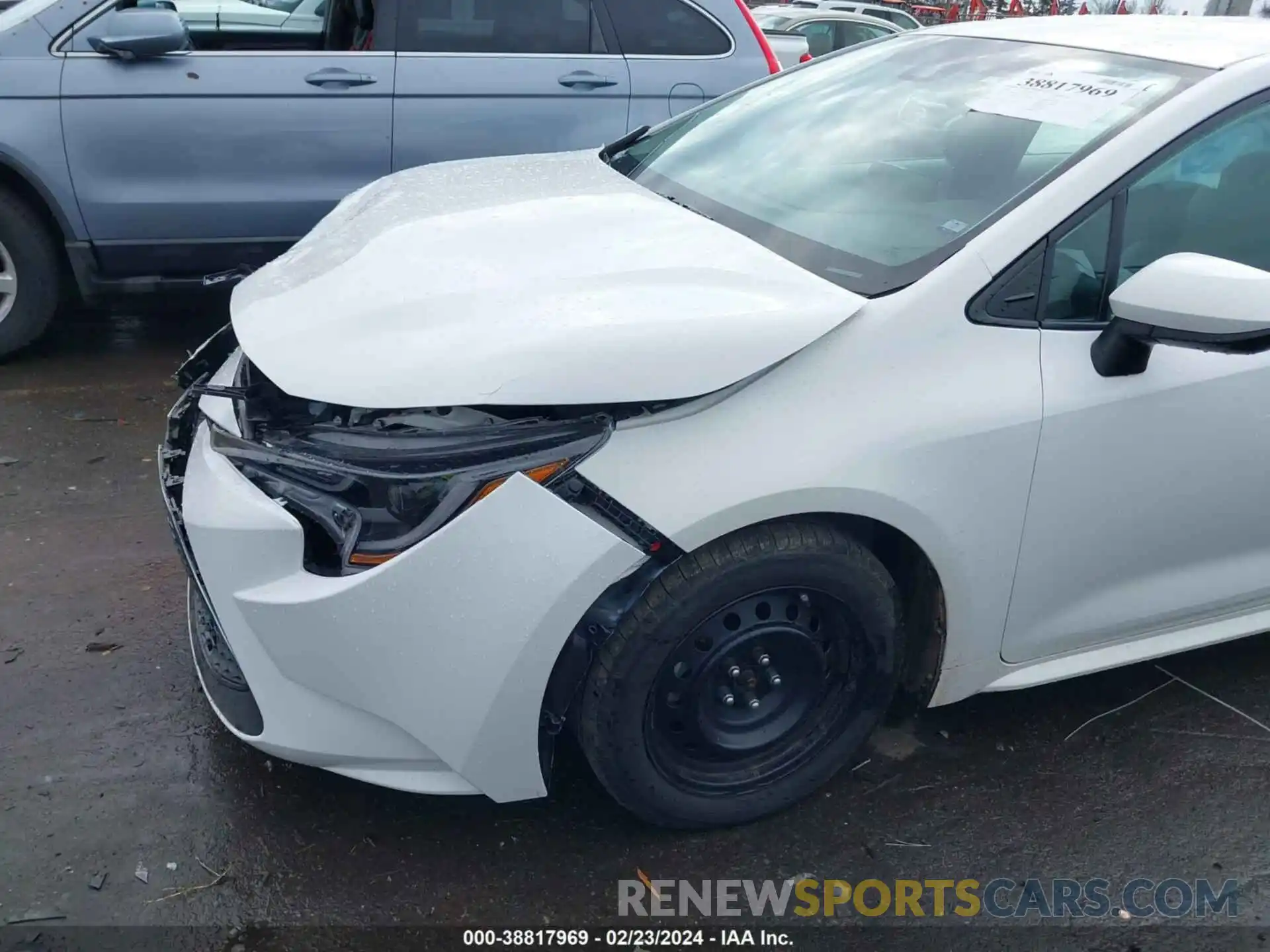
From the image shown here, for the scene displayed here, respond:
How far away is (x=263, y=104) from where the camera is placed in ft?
14.9

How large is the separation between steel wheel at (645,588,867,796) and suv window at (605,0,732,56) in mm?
3548

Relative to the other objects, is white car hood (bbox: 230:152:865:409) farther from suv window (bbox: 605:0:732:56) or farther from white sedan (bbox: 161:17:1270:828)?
suv window (bbox: 605:0:732:56)

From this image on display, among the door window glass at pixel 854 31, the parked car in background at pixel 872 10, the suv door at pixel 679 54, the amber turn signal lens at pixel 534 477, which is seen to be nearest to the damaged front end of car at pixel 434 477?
the amber turn signal lens at pixel 534 477

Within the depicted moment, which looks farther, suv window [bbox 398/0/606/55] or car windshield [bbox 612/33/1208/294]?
suv window [bbox 398/0/606/55]

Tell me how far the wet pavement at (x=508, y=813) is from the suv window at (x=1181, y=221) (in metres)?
1.11

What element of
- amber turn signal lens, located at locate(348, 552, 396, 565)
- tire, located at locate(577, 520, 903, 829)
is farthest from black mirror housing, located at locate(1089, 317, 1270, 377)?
amber turn signal lens, located at locate(348, 552, 396, 565)

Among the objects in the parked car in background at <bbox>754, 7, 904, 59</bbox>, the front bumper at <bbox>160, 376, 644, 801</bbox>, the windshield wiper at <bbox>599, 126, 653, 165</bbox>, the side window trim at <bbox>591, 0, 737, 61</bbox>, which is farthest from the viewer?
the parked car in background at <bbox>754, 7, 904, 59</bbox>

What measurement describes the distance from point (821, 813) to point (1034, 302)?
47.4 inches

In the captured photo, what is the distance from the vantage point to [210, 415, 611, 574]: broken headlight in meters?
1.93

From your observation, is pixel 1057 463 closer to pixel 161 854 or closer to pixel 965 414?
pixel 965 414

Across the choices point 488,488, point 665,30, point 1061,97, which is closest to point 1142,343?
point 1061,97

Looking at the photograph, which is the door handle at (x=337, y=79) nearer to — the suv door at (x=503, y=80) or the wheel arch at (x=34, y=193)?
the suv door at (x=503, y=80)

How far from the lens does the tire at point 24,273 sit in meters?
4.45

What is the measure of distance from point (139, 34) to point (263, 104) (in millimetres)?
517
